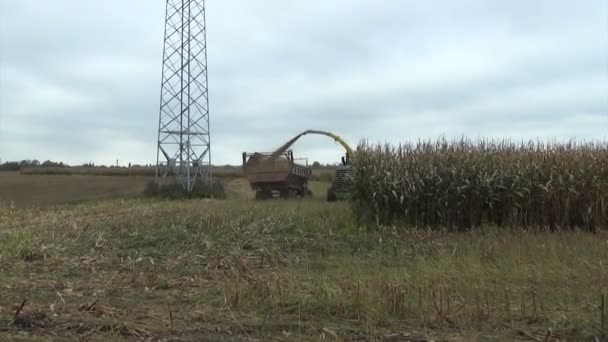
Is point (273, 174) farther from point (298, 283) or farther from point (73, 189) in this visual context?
point (298, 283)

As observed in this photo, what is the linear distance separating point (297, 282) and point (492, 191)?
7695 millimetres

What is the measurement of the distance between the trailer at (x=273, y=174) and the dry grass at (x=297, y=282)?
1543cm

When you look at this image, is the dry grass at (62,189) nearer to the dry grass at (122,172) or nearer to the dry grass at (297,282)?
the dry grass at (122,172)

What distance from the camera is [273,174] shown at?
93.9ft

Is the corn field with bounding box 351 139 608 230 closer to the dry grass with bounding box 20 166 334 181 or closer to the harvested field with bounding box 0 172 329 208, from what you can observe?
the harvested field with bounding box 0 172 329 208

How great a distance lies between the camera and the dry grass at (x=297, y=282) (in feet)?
17.9

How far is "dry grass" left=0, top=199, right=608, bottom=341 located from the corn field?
4.41 feet

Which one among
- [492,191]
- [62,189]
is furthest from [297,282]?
[62,189]

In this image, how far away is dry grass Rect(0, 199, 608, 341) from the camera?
214 inches

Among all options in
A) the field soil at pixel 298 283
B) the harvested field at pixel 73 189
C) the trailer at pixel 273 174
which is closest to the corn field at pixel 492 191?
the field soil at pixel 298 283

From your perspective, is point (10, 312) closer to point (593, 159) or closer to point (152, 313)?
point (152, 313)

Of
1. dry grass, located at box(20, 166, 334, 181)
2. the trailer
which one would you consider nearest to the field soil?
the trailer

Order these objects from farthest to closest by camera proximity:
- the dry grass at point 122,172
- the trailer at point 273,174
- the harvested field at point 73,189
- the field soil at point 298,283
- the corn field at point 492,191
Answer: the dry grass at point 122,172, the harvested field at point 73,189, the trailer at point 273,174, the corn field at point 492,191, the field soil at point 298,283

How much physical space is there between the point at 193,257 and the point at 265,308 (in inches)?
162
